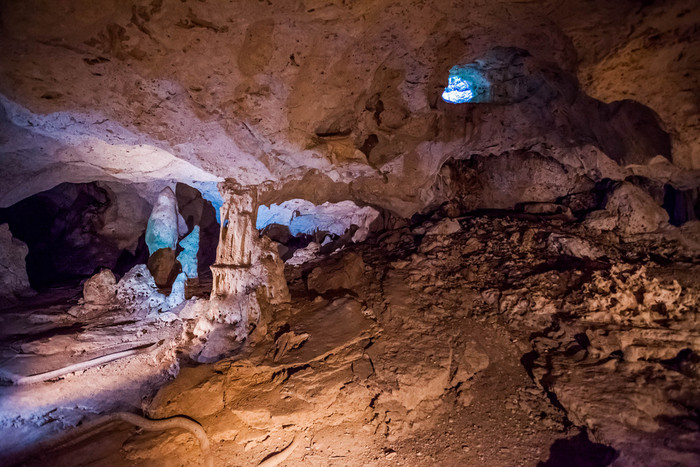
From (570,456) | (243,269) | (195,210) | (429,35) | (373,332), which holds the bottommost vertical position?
(570,456)

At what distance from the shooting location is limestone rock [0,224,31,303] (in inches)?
305

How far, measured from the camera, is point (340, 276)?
233 inches

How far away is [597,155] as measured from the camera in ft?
20.4

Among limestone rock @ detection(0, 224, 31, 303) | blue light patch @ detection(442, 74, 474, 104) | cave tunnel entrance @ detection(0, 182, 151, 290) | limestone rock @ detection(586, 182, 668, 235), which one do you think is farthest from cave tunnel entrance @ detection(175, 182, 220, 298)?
limestone rock @ detection(586, 182, 668, 235)

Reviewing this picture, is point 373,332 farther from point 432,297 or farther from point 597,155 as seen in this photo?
point 597,155

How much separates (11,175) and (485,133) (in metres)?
8.65

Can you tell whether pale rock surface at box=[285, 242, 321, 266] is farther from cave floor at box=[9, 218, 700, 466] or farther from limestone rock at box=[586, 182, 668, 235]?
limestone rock at box=[586, 182, 668, 235]

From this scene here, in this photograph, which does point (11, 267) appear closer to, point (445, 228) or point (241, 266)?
point (241, 266)

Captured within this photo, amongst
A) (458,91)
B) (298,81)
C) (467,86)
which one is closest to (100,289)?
(298,81)

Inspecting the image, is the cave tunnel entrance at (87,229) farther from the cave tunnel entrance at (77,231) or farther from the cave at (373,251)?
the cave at (373,251)

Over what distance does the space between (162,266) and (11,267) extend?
3.70 metres

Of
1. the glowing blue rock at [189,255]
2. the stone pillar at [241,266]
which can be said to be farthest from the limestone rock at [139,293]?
the stone pillar at [241,266]

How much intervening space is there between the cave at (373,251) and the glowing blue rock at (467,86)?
0.07 metres

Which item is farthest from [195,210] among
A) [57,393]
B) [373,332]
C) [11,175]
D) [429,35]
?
[429,35]
